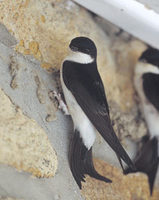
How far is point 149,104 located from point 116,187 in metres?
0.60

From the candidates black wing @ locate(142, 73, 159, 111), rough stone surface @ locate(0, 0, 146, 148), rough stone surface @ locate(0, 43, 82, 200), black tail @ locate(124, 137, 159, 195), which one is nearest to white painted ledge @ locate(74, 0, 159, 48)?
rough stone surface @ locate(0, 0, 146, 148)

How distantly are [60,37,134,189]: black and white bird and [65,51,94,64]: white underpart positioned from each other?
0.03 meters

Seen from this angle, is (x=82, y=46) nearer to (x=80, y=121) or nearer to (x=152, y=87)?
Answer: (x=80, y=121)

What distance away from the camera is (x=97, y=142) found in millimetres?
1959

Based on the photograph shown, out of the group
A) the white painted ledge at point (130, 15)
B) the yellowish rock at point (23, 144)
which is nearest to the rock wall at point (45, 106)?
the yellowish rock at point (23, 144)

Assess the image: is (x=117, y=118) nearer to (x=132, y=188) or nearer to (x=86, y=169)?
(x=132, y=188)

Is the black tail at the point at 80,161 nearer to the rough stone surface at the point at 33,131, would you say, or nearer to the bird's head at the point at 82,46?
the rough stone surface at the point at 33,131

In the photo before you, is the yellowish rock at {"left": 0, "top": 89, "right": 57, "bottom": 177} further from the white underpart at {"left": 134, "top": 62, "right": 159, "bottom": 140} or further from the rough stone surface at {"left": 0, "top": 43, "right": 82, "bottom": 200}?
the white underpart at {"left": 134, "top": 62, "right": 159, "bottom": 140}

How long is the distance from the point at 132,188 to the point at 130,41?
95cm

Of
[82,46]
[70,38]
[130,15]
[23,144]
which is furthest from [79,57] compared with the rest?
[23,144]

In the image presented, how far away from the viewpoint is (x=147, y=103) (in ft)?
7.76

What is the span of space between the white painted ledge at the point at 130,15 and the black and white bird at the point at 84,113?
34 cm

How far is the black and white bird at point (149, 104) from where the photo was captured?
85.9 inches

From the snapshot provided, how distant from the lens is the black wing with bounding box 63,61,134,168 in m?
1.69
